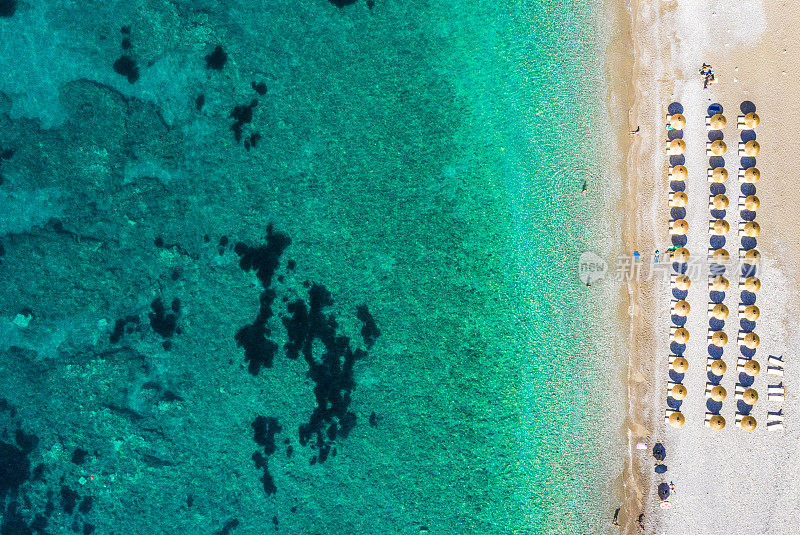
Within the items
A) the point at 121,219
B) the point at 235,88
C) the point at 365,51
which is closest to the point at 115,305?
the point at 121,219

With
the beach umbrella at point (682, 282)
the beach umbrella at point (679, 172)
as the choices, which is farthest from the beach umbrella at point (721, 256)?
the beach umbrella at point (679, 172)

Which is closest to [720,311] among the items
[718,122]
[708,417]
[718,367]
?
[718,367]

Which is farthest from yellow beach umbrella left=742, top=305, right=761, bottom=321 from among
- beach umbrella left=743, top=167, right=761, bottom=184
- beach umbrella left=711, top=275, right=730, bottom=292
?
beach umbrella left=743, top=167, right=761, bottom=184

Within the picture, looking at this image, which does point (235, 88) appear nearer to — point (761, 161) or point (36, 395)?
point (36, 395)

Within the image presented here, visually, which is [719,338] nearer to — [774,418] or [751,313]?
[751,313]

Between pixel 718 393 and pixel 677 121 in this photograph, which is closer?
pixel 718 393

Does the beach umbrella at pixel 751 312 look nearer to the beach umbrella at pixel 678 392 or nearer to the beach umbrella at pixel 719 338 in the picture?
the beach umbrella at pixel 719 338
